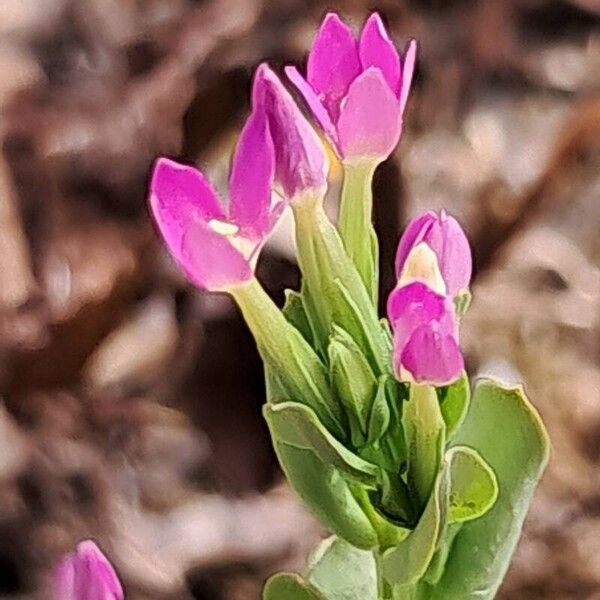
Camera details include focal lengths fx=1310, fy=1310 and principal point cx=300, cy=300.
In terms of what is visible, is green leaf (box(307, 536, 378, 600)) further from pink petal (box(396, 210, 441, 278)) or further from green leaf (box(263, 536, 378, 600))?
pink petal (box(396, 210, 441, 278))

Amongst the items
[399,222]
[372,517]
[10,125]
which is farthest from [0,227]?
[372,517]

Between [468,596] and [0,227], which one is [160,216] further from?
[0,227]

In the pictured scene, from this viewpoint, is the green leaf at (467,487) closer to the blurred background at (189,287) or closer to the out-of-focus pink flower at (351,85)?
the out-of-focus pink flower at (351,85)

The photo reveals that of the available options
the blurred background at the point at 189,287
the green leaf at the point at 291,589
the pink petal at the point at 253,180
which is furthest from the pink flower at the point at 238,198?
the blurred background at the point at 189,287

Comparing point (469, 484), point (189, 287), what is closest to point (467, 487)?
point (469, 484)

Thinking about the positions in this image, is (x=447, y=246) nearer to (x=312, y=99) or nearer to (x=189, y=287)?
(x=312, y=99)
